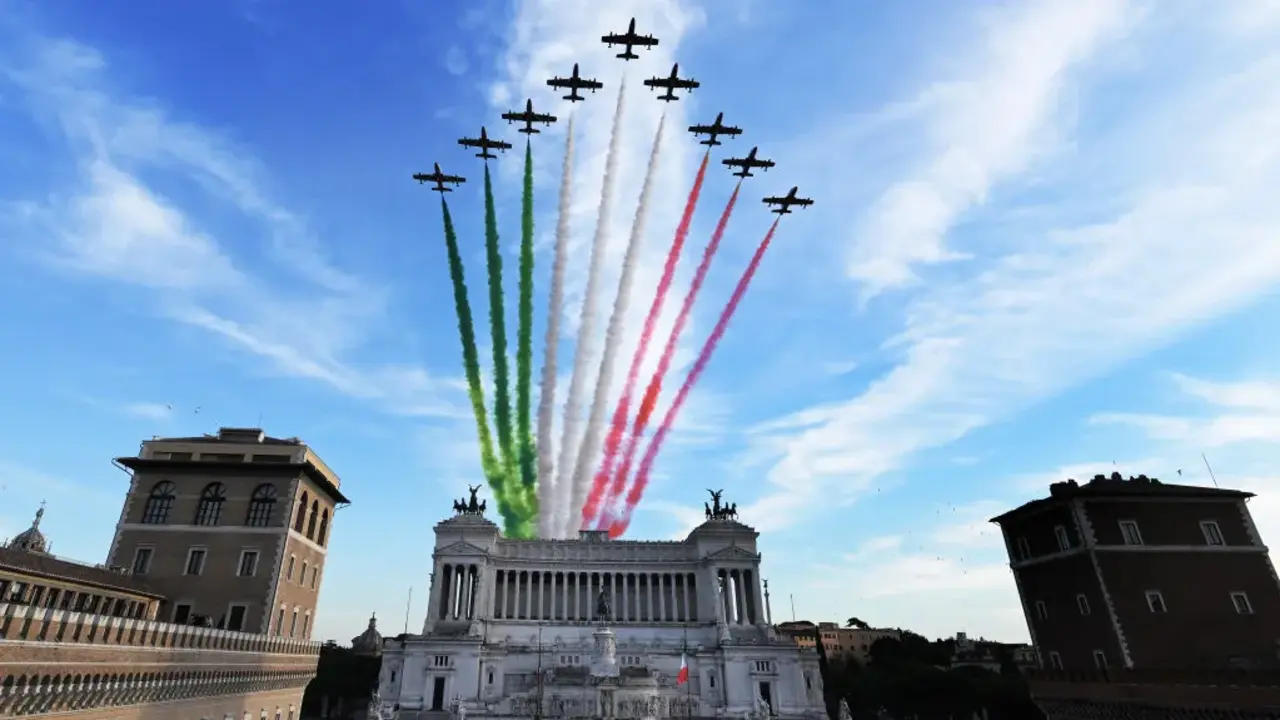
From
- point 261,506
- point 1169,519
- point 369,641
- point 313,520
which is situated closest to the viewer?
point 261,506

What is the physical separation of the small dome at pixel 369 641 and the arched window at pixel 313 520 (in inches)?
3540

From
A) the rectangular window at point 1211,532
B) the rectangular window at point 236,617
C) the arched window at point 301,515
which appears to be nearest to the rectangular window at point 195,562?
the rectangular window at point 236,617

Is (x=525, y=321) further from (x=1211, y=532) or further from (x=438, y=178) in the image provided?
(x=1211, y=532)

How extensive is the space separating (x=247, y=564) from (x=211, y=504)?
19.8 ft

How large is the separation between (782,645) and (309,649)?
44.8m

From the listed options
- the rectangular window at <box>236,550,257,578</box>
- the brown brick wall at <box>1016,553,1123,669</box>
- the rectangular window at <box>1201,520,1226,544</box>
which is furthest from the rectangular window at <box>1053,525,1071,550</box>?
the rectangular window at <box>236,550,257,578</box>

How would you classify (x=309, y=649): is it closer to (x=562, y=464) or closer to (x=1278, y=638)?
(x=562, y=464)

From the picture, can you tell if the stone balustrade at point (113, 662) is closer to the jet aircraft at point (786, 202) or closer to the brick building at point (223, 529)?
the brick building at point (223, 529)

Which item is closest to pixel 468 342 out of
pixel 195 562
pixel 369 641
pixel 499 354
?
pixel 499 354

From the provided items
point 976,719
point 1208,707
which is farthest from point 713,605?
point 1208,707

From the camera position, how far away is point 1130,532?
5347cm

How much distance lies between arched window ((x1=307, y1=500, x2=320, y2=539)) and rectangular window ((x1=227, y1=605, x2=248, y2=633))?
873 centimetres

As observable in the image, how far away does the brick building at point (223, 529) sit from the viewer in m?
49.7

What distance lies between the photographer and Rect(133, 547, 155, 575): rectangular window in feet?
163
